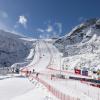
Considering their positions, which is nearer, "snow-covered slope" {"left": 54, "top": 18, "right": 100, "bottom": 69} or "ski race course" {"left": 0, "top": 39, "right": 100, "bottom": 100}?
"ski race course" {"left": 0, "top": 39, "right": 100, "bottom": 100}

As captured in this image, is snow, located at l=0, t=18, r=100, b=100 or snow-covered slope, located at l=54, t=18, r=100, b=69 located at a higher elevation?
snow-covered slope, located at l=54, t=18, r=100, b=69

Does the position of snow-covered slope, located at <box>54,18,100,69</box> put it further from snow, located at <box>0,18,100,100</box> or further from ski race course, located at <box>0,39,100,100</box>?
ski race course, located at <box>0,39,100,100</box>

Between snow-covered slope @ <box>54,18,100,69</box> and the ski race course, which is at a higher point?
snow-covered slope @ <box>54,18,100,69</box>

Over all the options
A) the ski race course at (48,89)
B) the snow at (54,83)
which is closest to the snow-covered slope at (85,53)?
the snow at (54,83)

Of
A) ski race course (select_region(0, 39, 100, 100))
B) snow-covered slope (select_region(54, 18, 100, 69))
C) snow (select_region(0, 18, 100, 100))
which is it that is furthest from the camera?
snow-covered slope (select_region(54, 18, 100, 69))

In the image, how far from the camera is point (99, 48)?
131375 mm

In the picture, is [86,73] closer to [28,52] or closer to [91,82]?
[91,82]

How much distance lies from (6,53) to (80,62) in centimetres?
9026

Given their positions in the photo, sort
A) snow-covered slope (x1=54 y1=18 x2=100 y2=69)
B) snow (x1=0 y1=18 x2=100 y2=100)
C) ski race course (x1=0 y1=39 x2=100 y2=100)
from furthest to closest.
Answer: snow-covered slope (x1=54 y1=18 x2=100 y2=69)
snow (x1=0 y1=18 x2=100 y2=100)
ski race course (x1=0 y1=39 x2=100 y2=100)

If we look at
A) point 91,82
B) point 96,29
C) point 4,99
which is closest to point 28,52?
point 96,29

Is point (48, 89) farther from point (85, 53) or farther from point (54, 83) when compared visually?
point (85, 53)

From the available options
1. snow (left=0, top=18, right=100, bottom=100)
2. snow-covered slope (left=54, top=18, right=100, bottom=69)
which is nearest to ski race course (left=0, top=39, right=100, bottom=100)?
snow (left=0, top=18, right=100, bottom=100)

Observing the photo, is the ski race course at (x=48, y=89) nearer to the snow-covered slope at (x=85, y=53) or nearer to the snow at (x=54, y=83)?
the snow at (x=54, y=83)

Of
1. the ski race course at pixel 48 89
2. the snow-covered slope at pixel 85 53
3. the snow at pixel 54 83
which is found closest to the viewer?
the ski race course at pixel 48 89
